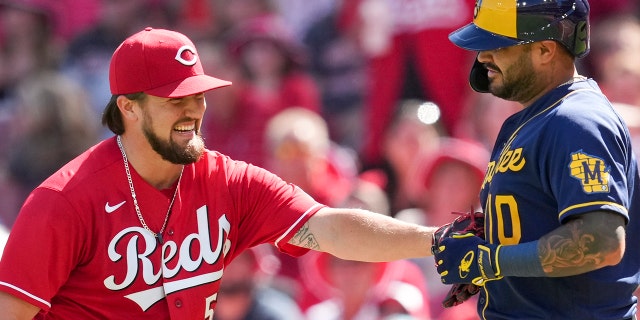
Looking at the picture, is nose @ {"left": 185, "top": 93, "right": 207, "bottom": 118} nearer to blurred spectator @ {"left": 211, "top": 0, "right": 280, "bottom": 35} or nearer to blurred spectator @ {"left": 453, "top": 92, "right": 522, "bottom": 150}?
blurred spectator @ {"left": 453, "top": 92, "right": 522, "bottom": 150}

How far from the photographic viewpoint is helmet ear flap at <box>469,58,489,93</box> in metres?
3.77

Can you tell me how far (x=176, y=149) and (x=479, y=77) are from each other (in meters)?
1.08

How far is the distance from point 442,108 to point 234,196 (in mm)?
3296

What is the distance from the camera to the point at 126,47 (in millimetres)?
4062

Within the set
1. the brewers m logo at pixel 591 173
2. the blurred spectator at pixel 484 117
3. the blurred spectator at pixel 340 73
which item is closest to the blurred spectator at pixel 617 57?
the blurred spectator at pixel 484 117

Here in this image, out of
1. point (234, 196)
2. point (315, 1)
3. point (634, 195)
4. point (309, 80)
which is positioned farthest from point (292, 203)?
point (315, 1)

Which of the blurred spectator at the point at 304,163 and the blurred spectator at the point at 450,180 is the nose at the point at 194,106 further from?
the blurred spectator at the point at 304,163

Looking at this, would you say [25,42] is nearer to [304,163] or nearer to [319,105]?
[319,105]

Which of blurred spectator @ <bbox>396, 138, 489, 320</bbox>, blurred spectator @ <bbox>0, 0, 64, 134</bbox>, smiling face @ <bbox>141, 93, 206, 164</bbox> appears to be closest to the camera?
smiling face @ <bbox>141, 93, 206, 164</bbox>

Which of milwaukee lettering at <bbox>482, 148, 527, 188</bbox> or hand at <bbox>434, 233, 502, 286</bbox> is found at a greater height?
milwaukee lettering at <bbox>482, 148, 527, 188</bbox>

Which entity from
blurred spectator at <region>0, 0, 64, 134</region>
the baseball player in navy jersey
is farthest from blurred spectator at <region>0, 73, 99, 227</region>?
the baseball player in navy jersey

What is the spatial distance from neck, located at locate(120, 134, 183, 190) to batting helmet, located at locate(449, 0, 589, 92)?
1.23 metres

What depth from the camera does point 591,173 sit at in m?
3.15

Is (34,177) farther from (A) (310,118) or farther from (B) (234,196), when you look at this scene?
(B) (234,196)
